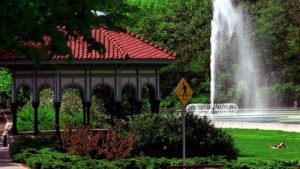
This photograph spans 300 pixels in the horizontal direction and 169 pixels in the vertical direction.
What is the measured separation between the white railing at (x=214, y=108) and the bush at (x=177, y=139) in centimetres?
3681

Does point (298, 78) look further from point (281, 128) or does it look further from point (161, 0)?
point (281, 128)

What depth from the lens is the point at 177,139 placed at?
80.5 ft

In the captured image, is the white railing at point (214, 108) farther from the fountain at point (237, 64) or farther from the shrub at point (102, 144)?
the shrub at point (102, 144)

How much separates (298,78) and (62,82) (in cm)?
4289

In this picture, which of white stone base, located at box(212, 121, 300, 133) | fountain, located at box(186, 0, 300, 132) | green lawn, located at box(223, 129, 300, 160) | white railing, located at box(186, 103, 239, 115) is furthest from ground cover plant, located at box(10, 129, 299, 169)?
fountain, located at box(186, 0, 300, 132)

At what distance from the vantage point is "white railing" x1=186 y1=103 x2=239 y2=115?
6288 cm

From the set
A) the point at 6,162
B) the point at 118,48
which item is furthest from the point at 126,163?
the point at 118,48

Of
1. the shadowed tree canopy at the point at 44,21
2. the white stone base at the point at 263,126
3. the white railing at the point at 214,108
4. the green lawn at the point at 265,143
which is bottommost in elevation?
the green lawn at the point at 265,143

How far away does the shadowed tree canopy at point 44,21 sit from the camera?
10156 mm

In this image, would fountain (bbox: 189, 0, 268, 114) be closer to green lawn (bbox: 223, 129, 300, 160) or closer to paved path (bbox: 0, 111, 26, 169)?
green lawn (bbox: 223, 129, 300, 160)

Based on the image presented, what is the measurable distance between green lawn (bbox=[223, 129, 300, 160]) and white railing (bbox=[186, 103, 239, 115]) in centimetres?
1835

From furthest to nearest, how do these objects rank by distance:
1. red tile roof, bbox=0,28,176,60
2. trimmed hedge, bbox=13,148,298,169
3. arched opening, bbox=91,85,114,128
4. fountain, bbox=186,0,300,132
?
1. fountain, bbox=186,0,300,132
2. arched opening, bbox=91,85,114,128
3. red tile roof, bbox=0,28,176,60
4. trimmed hedge, bbox=13,148,298,169

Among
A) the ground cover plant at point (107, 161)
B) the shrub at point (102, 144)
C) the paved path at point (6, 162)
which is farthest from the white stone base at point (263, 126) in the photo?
the ground cover plant at point (107, 161)

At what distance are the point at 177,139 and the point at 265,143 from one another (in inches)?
412
